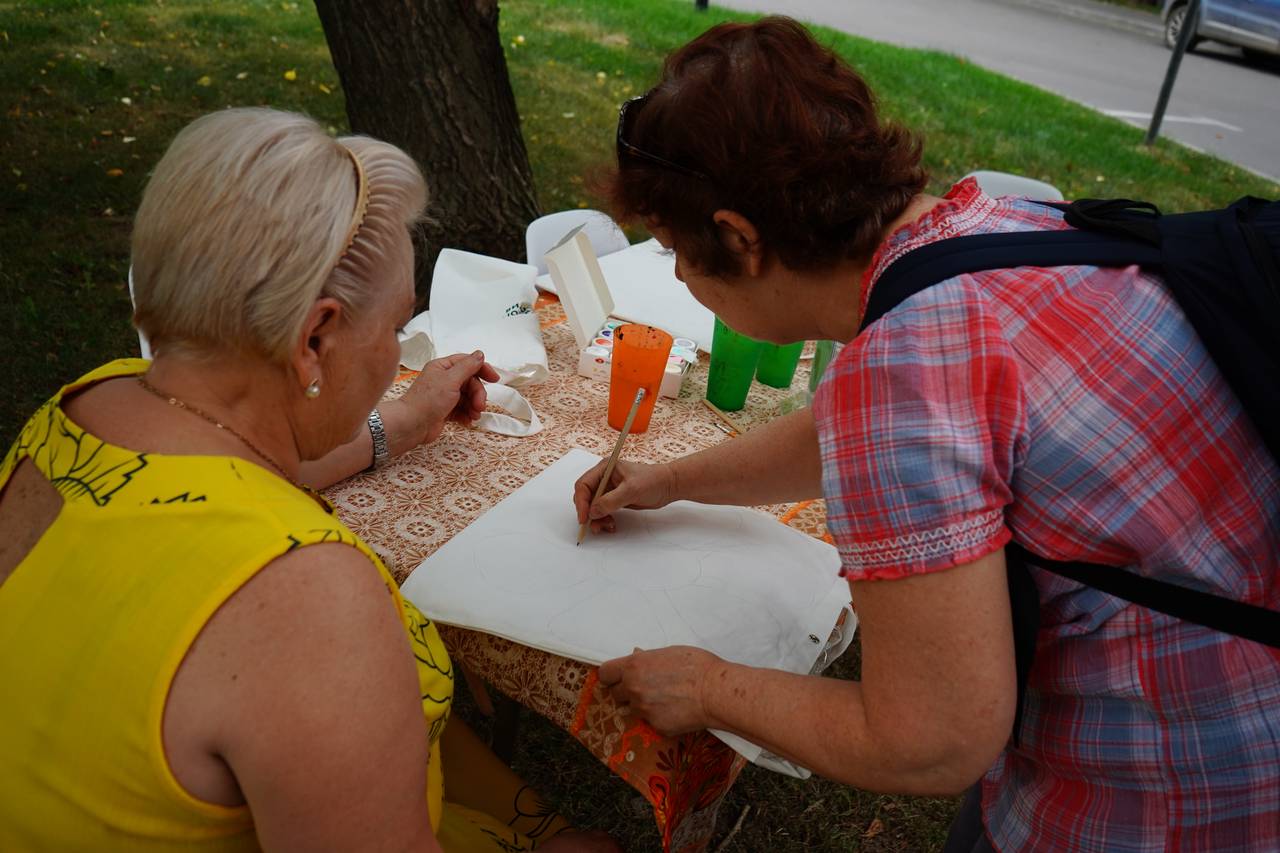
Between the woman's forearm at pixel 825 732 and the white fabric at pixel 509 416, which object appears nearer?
the woman's forearm at pixel 825 732

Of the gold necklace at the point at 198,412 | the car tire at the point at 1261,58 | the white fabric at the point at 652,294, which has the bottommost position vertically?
the car tire at the point at 1261,58

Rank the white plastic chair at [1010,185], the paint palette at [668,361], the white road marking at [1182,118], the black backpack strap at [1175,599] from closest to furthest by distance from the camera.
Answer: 1. the black backpack strap at [1175,599]
2. the paint palette at [668,361]
3. the white plastic chair at [1010,185]
4. the white road marking at [1182,118]

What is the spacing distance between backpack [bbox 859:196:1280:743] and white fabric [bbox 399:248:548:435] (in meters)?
0.94

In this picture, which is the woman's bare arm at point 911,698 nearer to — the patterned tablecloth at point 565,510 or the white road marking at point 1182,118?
the patterned tablecloth at point 565,510

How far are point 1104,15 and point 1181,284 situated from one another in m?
18.8

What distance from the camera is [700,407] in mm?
2033

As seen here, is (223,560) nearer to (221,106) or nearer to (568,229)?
(568,229)

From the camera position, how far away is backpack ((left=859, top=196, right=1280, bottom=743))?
3.19 feet

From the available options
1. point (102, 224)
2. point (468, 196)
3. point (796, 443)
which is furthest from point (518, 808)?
point (102, 224)

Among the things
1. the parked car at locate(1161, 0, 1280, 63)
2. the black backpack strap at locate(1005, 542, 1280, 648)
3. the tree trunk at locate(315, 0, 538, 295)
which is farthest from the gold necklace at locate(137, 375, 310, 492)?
the parked car at locate(1161, 0, 1280, 63)

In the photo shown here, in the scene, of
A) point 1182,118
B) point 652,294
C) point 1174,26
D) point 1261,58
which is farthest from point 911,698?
point 1174,26

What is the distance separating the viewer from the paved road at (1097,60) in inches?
394

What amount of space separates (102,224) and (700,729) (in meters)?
5.10

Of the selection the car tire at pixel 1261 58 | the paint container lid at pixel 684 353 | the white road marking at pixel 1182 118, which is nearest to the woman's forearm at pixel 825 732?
the paint container lid at pixel 684 353
